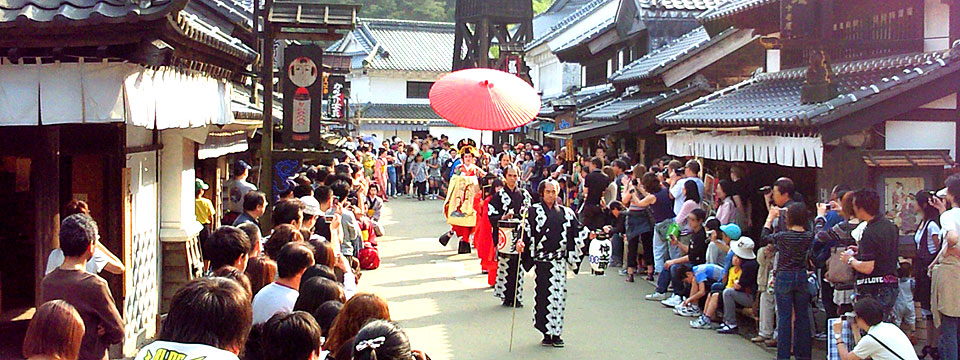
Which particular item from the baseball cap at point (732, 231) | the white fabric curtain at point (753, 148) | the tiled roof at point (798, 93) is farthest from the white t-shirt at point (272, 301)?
the white fabric curtain at point (753, 148)

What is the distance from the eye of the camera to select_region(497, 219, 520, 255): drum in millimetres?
11332

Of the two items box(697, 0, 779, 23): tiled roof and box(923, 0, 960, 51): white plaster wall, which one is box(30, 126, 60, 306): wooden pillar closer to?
box(923, 0, 960, 51): white plaster wall

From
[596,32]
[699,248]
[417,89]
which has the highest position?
[417,89]

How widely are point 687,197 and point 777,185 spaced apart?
3.66 metres

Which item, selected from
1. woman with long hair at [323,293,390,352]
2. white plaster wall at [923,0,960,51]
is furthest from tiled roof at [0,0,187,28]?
white plaster wall at [923,0,960,51]

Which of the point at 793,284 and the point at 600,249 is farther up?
the point at 600,249

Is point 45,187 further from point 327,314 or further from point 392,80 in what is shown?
point 392,80

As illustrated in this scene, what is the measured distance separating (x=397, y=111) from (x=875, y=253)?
4388 cm

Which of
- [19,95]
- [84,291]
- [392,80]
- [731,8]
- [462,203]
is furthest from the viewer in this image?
[392,80]

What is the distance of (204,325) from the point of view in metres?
3.87

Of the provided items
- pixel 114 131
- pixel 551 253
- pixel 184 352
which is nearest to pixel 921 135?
pixel 551 253

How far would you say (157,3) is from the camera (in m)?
6.48

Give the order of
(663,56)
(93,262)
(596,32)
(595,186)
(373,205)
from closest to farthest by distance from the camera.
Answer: (93,262)
(595,186)
(373,205)
(663,56)
(596,32)

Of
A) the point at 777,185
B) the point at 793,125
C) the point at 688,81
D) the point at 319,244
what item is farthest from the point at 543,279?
the point at 688,81
